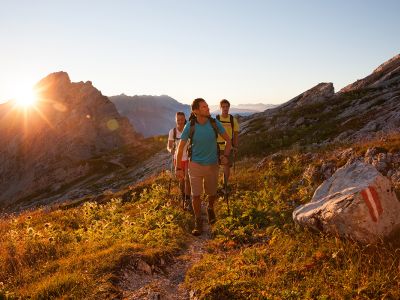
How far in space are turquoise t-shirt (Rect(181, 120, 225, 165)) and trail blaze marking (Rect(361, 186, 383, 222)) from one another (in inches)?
172

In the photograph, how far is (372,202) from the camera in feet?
22.9

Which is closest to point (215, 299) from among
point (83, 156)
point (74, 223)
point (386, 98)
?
point (74, 223)

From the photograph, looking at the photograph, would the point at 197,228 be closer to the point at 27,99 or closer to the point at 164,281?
the point at 164,281

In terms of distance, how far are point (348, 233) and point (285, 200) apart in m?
4.74

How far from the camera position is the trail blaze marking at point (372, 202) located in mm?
6906

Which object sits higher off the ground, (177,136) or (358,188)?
(177,136)

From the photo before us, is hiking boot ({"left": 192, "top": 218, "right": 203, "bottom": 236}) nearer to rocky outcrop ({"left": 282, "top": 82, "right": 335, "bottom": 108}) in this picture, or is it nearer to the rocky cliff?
the rocky cliff

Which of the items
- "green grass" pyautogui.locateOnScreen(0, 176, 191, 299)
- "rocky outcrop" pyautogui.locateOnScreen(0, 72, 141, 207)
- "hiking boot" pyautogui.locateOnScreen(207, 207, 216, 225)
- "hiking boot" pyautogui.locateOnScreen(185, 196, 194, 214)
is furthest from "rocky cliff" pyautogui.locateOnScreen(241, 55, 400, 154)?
"rocky outcrop" pyautogui.locateOnScreen(0, 72, 141, 207)

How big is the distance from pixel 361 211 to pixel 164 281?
3935 mm

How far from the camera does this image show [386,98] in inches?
1484

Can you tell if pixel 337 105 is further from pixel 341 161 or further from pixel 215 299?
pixel 215 299

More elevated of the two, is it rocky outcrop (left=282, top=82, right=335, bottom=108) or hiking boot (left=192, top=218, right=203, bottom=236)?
rocky outcrop (left=282, top=82, right=335, bottom=108)

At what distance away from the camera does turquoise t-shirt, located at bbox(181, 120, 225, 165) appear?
33.6ft

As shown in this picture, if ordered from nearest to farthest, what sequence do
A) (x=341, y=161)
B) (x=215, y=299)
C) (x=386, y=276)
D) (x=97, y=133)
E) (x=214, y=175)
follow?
(x=386, y=276) < (x=215, y=299) < (x=214, y=175) < (x=341, y=161) < (x=97, y=133)
